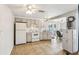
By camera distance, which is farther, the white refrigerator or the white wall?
the white refrigerator

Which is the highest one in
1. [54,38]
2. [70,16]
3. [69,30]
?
[70,16]

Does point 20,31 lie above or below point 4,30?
below

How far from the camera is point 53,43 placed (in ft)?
7.02

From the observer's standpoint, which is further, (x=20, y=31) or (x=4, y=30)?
(x=20, y=31)

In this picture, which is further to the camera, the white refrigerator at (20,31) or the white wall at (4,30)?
the white refrigerator at (20,31)
